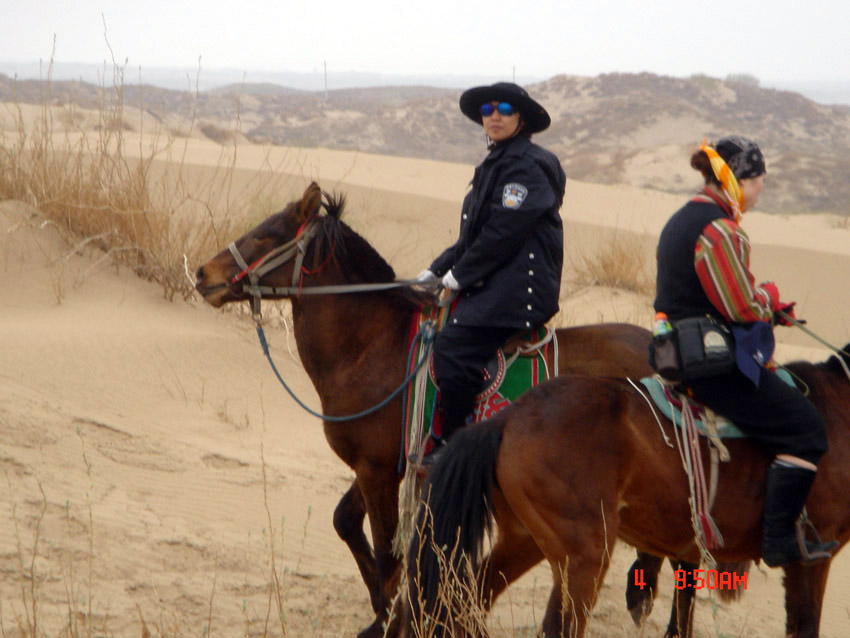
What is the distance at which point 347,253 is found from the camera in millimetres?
4699

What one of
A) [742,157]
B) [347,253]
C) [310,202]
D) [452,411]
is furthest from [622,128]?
[742,157]

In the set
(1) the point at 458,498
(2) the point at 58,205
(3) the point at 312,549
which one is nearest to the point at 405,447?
(1) the point at 458,498

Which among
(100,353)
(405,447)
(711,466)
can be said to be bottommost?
(100,353)

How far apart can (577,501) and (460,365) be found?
1.10 m

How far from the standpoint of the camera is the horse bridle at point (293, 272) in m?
4.61

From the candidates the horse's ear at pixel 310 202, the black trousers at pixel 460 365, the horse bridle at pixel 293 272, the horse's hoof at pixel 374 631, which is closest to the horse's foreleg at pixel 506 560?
the black trousers at pixel 460 365

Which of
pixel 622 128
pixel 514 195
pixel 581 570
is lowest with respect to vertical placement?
pixel 581 570

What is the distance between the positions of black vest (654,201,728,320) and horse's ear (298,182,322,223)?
1.70 meters

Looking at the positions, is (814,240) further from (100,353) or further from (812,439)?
(812,439)

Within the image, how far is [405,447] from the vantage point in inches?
174

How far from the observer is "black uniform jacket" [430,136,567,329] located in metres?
4.33

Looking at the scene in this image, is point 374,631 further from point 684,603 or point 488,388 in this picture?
point 684,603

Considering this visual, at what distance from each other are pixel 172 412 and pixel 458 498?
15.1 ft

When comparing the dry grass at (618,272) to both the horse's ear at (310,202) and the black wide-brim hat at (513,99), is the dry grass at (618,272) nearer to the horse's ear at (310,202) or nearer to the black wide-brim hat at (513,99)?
the black wide-brim hat at (513,99)
